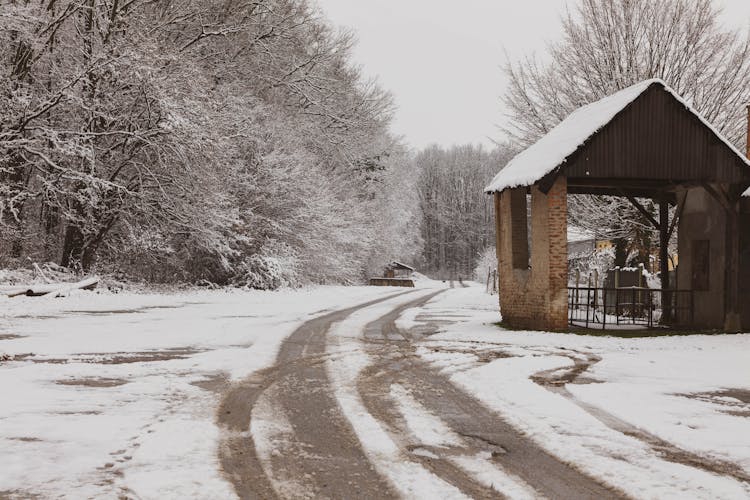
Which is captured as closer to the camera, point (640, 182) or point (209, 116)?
point (640, 182)

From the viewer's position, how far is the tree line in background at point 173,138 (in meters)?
21.1

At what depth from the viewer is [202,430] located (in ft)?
18.9

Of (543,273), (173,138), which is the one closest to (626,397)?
(543,273)

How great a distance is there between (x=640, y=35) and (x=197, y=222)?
18.3m

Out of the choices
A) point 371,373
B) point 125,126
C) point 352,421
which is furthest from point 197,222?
point 352,421

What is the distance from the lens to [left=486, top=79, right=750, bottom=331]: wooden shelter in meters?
14.3

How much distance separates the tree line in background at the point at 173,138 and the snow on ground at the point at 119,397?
7.18 meters

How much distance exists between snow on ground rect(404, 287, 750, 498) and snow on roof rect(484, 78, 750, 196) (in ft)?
11.8

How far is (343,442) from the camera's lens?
5465mm

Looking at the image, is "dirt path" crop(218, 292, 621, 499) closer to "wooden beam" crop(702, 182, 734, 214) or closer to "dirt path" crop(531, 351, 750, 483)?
"dirt path" crop(531, 351, 750, 483)

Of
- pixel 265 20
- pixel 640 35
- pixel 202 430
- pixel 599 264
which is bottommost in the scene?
pixel 202 430

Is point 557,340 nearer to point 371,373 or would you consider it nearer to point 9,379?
point 371,373

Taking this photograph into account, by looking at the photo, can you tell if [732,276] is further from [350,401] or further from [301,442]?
[301,442]

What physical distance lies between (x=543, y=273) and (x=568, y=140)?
10.1 ft
